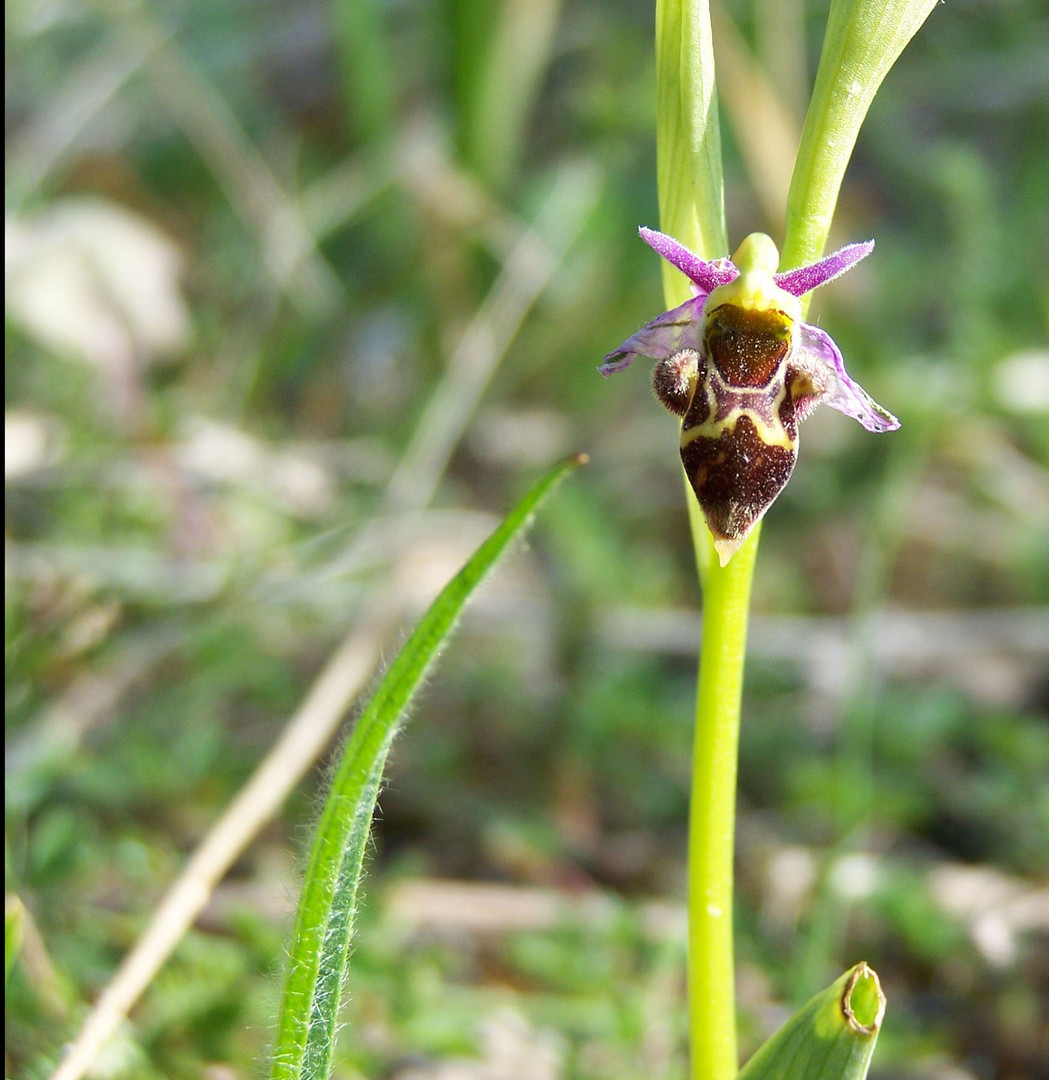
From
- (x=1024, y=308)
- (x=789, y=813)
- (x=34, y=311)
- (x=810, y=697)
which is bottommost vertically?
(x=789, y=813)

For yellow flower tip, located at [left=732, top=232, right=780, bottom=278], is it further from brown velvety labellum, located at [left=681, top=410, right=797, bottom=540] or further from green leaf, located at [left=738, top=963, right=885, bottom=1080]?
green leaf, located at [left=738, top=963, right=885, bottom=1080]

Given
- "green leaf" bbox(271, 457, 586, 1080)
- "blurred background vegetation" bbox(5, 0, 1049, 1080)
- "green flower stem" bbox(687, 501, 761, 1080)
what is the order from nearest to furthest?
"green leaf" bbox(271, 457, 586, 1080) → "green flower stem" bbox(687, 501, 761, 1080) → "blurred background vegetation" bbox(5, 0, 1049, 1080)

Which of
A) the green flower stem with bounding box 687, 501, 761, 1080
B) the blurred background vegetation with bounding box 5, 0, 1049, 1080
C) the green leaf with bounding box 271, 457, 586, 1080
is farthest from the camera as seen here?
the blurred background vegetation with bounding box 5, 0, 1049, 1080

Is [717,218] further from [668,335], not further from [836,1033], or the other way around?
[836,1033]

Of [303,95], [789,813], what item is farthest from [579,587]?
[303,95]

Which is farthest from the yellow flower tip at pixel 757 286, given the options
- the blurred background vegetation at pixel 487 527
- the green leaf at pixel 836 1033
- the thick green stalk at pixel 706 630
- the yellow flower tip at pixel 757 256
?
the blurred background vegetation at pixel 487 527

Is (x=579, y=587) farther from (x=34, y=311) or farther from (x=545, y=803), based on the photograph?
(x=34, y=311)

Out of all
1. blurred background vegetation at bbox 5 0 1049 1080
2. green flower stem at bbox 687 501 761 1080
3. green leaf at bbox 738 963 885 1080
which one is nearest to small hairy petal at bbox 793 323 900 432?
green flower stem at bbox 687 501 761 1080
